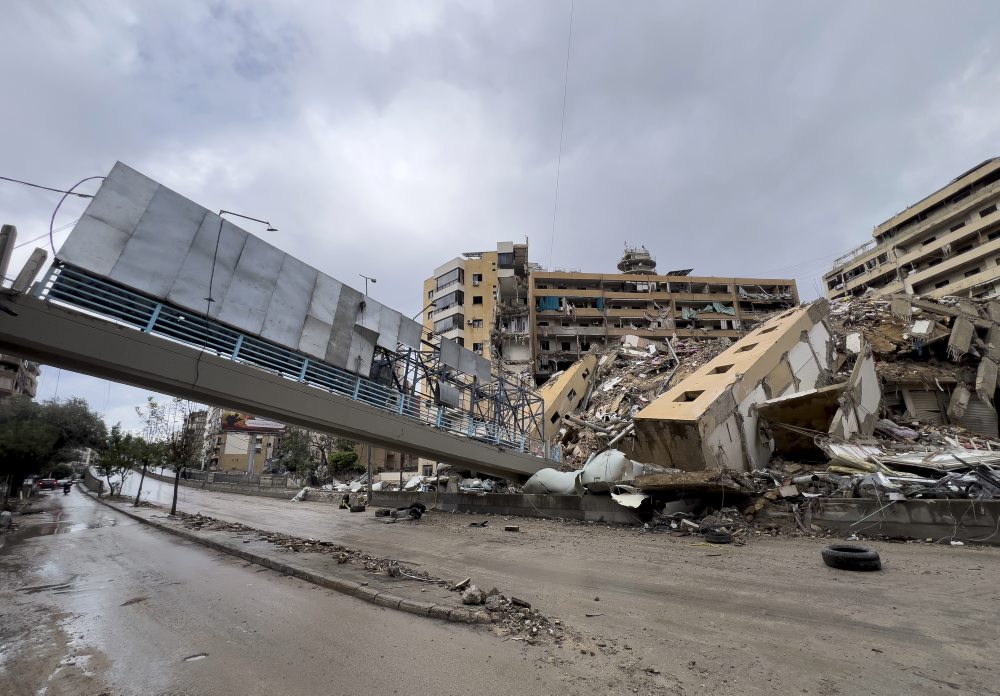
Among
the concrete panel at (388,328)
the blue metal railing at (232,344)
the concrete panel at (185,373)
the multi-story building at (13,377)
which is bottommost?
the concrete panel at (185,373)

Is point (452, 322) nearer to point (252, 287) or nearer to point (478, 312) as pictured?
point (478, 312)

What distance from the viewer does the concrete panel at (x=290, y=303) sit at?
10788 millimetres

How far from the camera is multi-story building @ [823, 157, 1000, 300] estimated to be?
4034cm

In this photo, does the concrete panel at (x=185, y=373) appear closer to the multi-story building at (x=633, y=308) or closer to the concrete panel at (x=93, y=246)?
the concrete panel at (x=93, y=246)

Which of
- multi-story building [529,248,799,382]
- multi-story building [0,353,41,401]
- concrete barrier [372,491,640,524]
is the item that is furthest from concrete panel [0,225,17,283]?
→ multi-story building [0,353,41,401]

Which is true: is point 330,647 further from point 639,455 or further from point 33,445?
point 33,445

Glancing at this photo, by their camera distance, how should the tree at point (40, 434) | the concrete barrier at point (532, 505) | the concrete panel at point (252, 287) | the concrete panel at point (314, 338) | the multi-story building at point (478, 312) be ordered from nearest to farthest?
the concrete panel at point (252, 287) < the concrete panel at point (314, 338) < the concrete barrier at point (532, 505) < the tree at point (40, 434) < the multi-story building at point (478, 312)

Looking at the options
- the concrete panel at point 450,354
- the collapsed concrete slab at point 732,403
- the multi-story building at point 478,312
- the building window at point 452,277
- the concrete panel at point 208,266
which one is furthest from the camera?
the building window at point 452,277

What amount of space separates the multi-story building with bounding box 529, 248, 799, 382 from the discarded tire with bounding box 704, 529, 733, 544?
39199 millimetres

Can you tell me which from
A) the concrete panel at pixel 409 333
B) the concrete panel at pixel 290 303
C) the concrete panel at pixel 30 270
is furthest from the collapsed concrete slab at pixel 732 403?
the concrete panel at pixel 30 270

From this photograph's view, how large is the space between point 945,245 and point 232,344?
2405 inches

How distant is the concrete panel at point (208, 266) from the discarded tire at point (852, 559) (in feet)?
40.0

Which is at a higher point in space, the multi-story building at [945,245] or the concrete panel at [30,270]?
the multi-story building at [945,245]

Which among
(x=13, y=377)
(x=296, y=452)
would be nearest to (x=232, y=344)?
(x=296, y=452)
